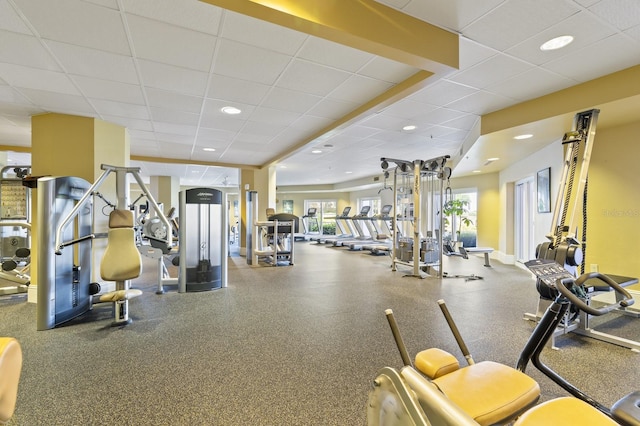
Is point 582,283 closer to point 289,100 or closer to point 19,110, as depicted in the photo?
point 289,100

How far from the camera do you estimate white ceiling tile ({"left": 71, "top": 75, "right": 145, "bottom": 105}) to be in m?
3.22

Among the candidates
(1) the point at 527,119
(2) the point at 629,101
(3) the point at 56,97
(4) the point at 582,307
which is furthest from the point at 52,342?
(2) the point at 629,101

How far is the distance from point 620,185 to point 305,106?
4.20 m

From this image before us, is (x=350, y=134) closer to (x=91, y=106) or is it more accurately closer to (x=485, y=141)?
(x=485, y=141)

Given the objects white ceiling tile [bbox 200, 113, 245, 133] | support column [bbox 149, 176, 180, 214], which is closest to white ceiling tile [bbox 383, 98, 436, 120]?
white ceiling tile [bbox 200, 113, 245, 133]

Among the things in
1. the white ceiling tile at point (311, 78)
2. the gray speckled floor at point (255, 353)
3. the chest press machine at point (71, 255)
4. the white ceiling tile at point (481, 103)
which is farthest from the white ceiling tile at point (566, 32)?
the chest press machine at point (71, 255)

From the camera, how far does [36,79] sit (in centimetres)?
315

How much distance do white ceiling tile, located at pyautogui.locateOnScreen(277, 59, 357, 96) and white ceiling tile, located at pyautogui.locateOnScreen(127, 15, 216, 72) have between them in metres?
0.76

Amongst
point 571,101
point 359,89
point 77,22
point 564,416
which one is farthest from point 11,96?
point 571,101

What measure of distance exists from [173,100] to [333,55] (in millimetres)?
2178

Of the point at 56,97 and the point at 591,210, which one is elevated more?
the point at 56,97

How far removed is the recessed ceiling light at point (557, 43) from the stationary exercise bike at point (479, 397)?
6.52 feet

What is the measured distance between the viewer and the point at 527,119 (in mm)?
3939

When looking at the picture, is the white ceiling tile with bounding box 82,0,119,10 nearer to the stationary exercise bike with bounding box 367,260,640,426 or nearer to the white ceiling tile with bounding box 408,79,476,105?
the stationary exercise bike with bounding box 367,260,640,426
